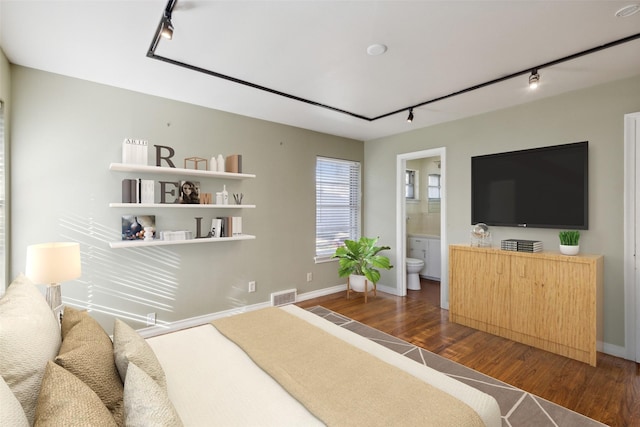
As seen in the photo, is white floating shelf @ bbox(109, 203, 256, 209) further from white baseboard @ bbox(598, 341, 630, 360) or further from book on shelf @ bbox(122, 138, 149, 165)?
white baseboard @ bbox(598, 341, 630, 360)

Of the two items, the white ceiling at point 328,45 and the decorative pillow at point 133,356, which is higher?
the white ceiling at point 328,45

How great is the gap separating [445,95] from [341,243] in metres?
2.74

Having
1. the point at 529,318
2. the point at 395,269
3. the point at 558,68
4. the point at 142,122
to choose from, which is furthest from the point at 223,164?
the point at 529,318

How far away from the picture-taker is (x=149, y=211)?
315 centimetres

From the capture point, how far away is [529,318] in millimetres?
2982

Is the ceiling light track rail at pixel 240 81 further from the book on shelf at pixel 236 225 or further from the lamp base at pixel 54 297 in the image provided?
the lamp base at pixel 54 297

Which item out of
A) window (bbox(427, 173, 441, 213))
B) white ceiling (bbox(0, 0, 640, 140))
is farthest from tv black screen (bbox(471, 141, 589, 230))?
window (bbox(427, 173, 441, 213))

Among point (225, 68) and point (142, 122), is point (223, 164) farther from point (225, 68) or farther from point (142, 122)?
point (225, 68)

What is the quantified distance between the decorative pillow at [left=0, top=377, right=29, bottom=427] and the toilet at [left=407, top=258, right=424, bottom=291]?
482cm

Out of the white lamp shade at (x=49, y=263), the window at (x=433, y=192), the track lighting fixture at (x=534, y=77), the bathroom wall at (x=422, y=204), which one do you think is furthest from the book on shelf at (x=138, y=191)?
the window at (x=433, y=192)

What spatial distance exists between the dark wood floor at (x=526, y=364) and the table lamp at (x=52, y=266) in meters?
2.90

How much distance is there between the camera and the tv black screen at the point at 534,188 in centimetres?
299

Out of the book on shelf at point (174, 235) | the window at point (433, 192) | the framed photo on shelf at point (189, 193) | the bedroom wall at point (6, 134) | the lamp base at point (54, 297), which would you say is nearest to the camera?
the lamp base at point (54, 297)

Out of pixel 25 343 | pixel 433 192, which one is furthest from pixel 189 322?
pixel 433 192
